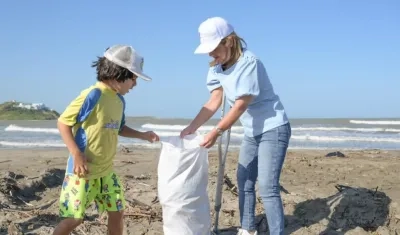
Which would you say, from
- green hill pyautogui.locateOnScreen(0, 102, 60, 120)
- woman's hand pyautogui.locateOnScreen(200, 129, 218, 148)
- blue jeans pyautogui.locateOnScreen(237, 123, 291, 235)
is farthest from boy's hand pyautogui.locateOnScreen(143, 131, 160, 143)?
green hill pyautogui.locateOnScreen(0, 102, 60, 120)

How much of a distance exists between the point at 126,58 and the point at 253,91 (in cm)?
91

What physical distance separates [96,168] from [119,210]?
0.37 meters

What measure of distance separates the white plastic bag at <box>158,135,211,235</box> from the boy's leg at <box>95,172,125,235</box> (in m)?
0.32

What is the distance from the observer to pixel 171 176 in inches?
132

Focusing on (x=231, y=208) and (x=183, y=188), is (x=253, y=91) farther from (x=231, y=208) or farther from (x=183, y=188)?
(x=231, y=208)

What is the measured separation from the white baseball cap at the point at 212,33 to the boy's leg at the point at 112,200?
111 cm

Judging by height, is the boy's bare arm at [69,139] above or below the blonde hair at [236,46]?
below

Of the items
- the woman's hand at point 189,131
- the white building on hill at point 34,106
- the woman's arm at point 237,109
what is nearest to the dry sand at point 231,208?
the woman's hand at point 189,131

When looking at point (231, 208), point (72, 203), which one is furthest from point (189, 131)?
point (231, 208)

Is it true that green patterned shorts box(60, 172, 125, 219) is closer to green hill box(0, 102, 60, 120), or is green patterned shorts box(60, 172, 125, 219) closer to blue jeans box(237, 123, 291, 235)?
blue jeans box(237, 123, 291, 235)

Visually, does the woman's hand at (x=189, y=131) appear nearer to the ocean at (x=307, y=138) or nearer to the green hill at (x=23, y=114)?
the ocean at (x=307, y=138)

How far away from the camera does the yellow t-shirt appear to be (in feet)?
10.2

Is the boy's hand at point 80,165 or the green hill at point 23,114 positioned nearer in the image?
the boy's hand at point 80,165

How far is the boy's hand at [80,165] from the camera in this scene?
3.05 metres
